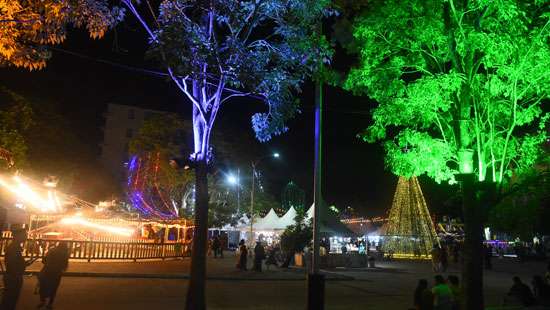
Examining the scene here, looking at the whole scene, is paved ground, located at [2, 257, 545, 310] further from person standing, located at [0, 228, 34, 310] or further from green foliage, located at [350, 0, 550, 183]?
green foliage, located at [350, 0, 550, 183]

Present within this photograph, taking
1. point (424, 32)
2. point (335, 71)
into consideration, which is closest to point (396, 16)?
point (424, 32)

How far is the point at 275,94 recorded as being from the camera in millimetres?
11742

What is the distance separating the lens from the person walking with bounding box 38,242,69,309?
11.7 m

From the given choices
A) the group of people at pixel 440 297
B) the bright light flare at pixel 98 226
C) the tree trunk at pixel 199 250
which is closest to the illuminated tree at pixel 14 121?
the bright light flare at pixel 98 226

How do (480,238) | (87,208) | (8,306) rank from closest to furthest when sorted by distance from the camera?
(8,306) → (480,238) → (87,208)

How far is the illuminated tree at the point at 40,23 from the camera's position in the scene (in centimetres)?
904

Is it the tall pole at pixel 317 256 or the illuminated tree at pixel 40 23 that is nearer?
the illuminated tree at pixel 40 23

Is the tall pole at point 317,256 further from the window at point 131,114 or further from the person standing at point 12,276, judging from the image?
the window at point 131,114

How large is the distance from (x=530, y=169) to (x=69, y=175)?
3396 cm

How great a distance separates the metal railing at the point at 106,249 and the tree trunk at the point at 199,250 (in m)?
13.5

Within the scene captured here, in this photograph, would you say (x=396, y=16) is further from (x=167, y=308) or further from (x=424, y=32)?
(x=167, y=308)

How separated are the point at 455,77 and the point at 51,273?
33.2ft

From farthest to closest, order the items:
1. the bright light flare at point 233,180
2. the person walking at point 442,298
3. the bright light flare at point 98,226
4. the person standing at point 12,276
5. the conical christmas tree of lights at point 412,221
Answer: the bright light flare at point 233,180 < the conical christmas tree of lights at point 412,221 < the bright light flare at point 98,226 < the person walking at point 442,298 < the person standing at point 12,276

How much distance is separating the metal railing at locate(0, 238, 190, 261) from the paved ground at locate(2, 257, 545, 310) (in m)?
0.99
